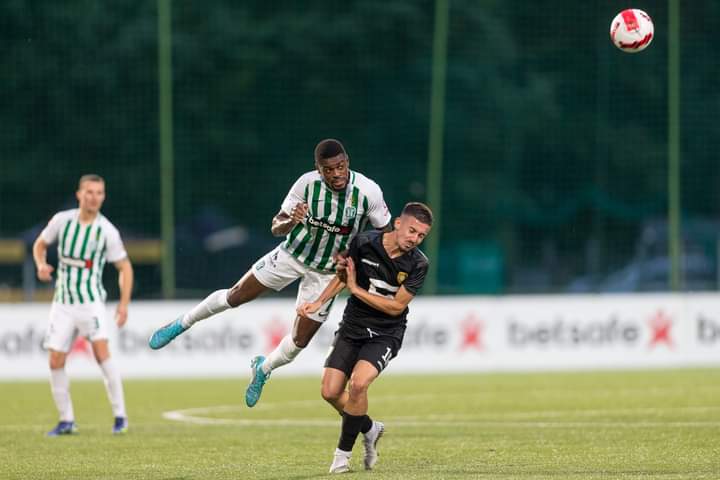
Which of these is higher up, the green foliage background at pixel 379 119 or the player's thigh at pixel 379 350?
the green foliage background at pixel 379 119

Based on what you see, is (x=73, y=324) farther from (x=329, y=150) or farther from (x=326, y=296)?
(x=329, y=150)

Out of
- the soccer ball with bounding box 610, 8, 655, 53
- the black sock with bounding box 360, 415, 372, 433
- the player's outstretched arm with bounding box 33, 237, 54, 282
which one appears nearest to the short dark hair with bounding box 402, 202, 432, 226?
the black sock with bounding box 360, 415, 372, 433

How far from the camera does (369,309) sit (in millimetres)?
10359

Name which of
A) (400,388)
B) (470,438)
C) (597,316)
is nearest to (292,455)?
(470,438)

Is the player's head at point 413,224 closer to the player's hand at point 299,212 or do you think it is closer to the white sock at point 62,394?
the player's hand at point 299,212

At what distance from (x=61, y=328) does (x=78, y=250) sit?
0.80 m

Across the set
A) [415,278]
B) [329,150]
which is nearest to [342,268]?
[415,278]

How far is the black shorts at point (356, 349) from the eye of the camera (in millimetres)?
10234

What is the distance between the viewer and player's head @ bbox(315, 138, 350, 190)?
10453 millimetres

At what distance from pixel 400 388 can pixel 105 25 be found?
8.45 meters

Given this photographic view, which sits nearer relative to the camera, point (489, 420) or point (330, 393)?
point (330, 393)

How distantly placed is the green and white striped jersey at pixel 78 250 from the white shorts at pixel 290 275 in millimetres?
2989

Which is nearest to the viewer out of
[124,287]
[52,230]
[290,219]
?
[290,219]

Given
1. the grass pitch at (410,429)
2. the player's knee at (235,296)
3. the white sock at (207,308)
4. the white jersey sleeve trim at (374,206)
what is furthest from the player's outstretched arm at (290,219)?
the grass pitch at (410,429)
